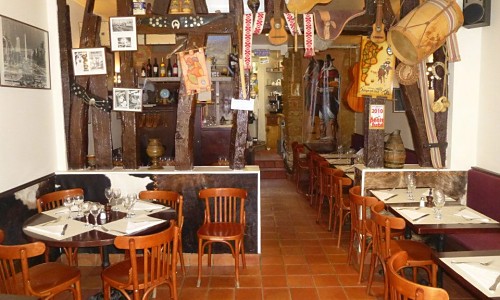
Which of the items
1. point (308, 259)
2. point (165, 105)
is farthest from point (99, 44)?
point (165, 105)

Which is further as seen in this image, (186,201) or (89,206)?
(186,201)

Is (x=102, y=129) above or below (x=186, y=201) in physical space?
above

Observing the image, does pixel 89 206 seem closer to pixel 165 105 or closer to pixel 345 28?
pixel 345 28

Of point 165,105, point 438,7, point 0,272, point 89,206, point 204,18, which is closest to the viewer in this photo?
point 0,272

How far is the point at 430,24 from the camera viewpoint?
3656mm

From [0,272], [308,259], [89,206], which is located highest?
[89,206]

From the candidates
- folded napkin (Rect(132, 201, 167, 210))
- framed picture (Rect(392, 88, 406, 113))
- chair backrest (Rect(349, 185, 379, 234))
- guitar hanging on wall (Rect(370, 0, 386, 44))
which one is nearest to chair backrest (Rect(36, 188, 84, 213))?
folded napkin (Rect(132, 201, 167, 210))

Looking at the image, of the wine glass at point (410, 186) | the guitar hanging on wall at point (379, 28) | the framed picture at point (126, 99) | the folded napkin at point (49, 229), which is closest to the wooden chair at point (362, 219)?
the wine glass at point (410, 186)

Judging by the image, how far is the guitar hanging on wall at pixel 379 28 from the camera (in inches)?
168

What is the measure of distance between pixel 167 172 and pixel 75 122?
1.14 metres

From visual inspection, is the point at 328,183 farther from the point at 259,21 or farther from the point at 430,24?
the point at 430,24

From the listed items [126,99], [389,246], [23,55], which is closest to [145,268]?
[389,246]

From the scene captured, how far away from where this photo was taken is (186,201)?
4.47 metres

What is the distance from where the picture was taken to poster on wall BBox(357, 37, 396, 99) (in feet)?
14.6
